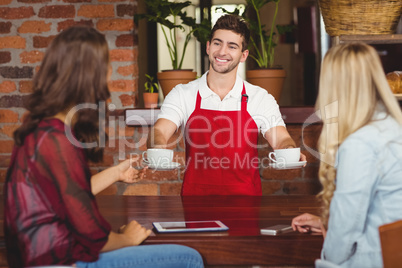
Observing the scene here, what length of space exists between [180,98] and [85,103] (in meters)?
1.14

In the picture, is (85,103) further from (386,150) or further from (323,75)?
(386,150)

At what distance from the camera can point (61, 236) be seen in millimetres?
1135

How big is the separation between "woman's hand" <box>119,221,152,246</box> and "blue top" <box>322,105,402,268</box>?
463 mm

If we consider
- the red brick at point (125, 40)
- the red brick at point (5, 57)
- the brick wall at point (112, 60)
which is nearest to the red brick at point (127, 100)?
the brick wall at point (112, 60)

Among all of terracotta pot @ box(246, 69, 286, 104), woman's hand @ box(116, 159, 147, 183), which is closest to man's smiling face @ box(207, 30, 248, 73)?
terracotta pot @ box(246, 69, 286, 104)

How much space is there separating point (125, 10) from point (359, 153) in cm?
198

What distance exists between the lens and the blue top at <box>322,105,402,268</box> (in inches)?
43.2

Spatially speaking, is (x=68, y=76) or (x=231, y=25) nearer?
(x=68, y=76)

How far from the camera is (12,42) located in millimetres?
2795

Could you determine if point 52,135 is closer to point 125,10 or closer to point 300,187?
point 125,10

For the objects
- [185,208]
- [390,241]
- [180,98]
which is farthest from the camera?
[180,98]

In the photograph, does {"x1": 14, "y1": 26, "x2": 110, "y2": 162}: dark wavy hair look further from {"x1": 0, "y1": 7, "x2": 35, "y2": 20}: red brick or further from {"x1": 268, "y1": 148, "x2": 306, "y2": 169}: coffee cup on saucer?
{"x1": 0, "y1": 7, "x2": 35, "y2": 20}: red brick

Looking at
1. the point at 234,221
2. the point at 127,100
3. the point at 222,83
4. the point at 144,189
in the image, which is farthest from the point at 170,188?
the point at 234,221

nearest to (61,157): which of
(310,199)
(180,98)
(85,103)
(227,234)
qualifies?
(85,103)
